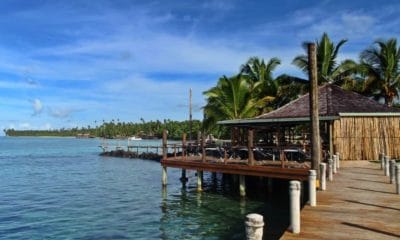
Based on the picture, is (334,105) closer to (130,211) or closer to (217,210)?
(217,210)

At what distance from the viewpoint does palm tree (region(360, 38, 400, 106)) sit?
38375 millimetres

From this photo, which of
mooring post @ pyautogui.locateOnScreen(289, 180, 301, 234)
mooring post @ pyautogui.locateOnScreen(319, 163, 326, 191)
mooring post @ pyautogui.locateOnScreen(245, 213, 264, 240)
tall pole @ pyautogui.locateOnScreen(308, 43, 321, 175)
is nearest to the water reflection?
mooring post @ pyautogui.locateOnScreen(319, 163, 326, 191)

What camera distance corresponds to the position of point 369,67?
39031 mm

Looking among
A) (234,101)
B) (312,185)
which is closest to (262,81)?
(234,101)

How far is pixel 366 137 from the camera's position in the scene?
1067 inches

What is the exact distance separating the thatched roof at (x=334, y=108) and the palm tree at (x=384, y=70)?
10329 mm

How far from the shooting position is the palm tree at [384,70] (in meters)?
38.4

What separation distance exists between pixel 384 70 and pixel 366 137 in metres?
14.1

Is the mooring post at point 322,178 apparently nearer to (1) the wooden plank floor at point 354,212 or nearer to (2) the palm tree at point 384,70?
(1) the wooden plank floor at point 354,212

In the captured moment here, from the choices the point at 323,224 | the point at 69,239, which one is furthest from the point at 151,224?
the point at 323,224

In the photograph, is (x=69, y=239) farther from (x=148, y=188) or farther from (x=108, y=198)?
(x=148, y=188)

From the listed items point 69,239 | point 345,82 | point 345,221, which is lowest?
point 69,239

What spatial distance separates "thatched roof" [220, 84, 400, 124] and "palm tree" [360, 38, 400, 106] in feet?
33.9

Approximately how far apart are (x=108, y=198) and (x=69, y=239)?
1036 cm
